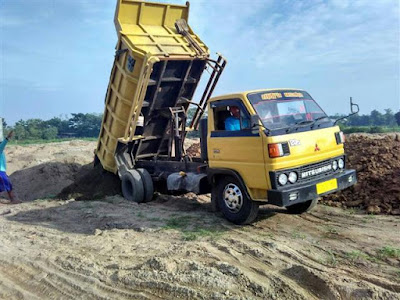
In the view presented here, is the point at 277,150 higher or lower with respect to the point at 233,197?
higher

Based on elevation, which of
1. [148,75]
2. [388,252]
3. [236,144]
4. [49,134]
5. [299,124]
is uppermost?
[49,134]

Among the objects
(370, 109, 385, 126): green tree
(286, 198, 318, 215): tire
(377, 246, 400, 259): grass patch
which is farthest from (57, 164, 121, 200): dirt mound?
(370, 109, 385, 126): green tree

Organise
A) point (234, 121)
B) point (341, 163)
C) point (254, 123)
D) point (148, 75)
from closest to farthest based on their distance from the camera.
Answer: point (254, 123) < point (234, 121) < point (341, 163) < point (148, 75)

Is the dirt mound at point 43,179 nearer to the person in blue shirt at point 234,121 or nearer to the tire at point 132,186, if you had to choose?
the tire at point 132,186

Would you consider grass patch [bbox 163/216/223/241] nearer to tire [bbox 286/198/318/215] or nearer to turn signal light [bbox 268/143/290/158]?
turn signal light [bbox 268/143/290/158]

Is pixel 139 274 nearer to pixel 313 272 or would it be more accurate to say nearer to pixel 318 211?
pixel 313 272

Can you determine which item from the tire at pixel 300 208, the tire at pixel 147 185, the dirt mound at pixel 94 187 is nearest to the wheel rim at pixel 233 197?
the tire at pixel 300 208

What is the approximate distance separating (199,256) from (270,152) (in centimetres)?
176

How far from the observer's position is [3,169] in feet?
32.8

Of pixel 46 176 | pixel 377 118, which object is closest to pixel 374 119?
pixel 377 118

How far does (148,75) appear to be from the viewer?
755 cm

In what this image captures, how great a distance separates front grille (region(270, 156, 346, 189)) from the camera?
554cm

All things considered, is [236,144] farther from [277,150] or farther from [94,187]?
[94,187]

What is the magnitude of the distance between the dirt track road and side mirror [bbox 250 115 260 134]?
1533 mm
